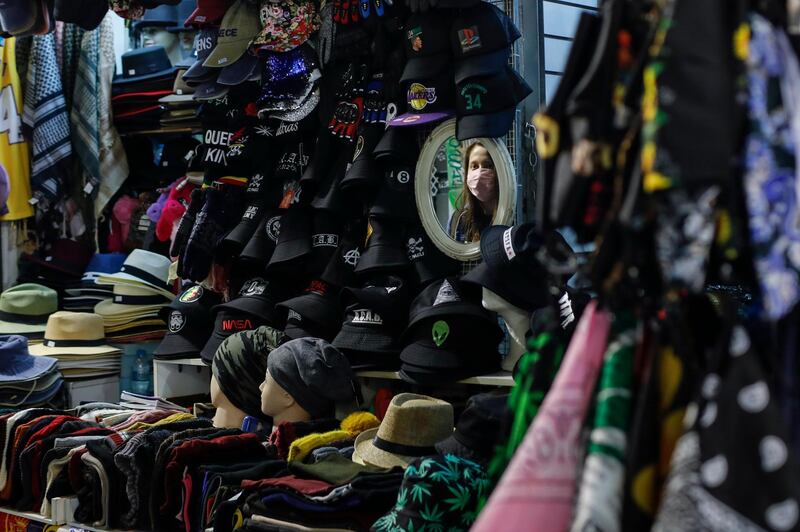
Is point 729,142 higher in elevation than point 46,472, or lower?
higher

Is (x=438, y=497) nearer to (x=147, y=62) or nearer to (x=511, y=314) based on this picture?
(x=511, y=314)

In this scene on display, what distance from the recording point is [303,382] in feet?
9.96

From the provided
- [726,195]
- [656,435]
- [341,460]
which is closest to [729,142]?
[726,195]

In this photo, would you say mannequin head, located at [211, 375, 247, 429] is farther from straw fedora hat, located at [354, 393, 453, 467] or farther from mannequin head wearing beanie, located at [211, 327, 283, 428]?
straw fedora hat, located at [354, 393, 453, 467]

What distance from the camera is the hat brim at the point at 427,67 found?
129 inches

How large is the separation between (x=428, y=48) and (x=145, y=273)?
2022 mm

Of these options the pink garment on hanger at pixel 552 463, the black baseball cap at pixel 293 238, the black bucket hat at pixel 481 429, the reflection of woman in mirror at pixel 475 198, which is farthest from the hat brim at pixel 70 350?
the pink garment on hanger at pixel 552 463

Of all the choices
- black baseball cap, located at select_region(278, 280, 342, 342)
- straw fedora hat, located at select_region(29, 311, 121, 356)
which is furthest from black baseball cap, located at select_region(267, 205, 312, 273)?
straw fedora hat, located at select_region(29, 311, 121, 356)

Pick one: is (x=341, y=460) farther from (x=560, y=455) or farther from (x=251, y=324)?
(x=560, y=455)

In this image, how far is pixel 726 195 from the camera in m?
0.99

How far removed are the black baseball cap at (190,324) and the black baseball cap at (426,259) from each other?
3.64ft

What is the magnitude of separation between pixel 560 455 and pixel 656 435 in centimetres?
10

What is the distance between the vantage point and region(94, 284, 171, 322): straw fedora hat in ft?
15.2

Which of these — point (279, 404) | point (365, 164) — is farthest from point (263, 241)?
point (279, 404)
